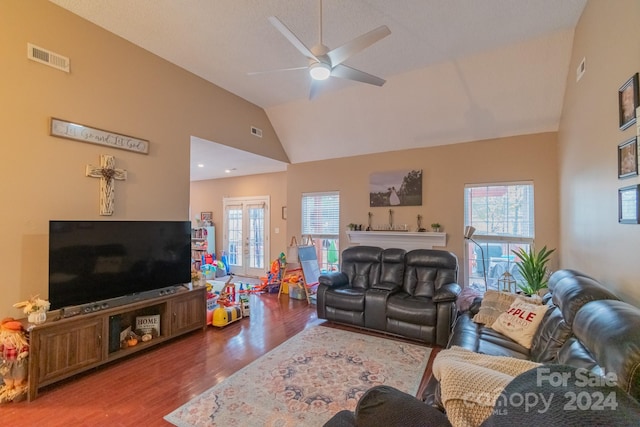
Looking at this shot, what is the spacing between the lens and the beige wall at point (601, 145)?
2.12 metres

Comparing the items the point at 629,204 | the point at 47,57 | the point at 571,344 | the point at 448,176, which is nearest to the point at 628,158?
the point at 629,204

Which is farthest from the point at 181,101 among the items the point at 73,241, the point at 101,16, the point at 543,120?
the point at 543,120

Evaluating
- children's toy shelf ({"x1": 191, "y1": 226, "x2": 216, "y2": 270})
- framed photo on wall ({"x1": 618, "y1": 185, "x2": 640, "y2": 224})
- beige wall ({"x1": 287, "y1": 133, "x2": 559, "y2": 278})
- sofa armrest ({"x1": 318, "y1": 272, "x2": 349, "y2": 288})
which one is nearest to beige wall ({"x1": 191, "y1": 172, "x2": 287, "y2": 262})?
children's toy shelf ({"x1": 191, "y1": 226, "x2": 216, "y2": 270})

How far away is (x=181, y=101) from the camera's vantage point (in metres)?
4.17

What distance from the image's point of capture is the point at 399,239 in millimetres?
5418

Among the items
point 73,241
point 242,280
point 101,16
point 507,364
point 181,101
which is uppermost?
point 101,16

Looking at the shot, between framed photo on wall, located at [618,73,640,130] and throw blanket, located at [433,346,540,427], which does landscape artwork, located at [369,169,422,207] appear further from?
throw blanket, located at [433,346,540,427]

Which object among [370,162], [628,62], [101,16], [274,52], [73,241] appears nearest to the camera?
[628,62]

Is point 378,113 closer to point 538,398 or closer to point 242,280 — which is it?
point 538,398

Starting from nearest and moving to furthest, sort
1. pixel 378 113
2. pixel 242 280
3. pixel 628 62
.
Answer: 1. pixel 628 62
2. pixel 378 113
3. pixel 242 280

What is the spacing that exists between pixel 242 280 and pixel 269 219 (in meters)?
1.74

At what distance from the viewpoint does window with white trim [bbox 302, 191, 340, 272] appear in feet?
20.5

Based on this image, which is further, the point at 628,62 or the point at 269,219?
the point at 269,219

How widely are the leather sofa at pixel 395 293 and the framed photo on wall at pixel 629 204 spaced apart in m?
1.76
